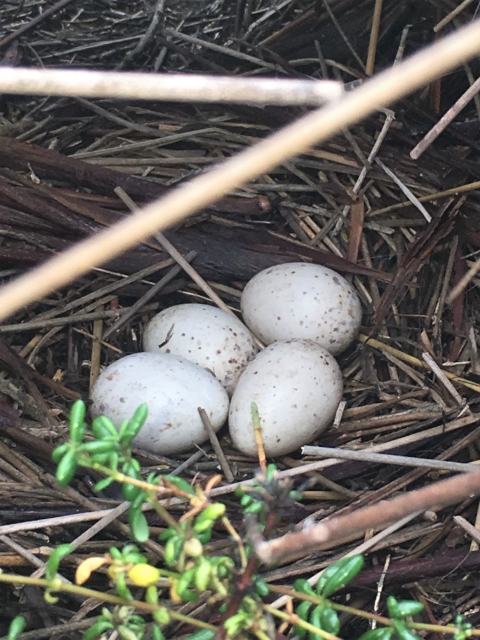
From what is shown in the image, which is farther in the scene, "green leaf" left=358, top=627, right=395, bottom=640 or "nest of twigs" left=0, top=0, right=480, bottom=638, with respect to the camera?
"nest of twigs" left=0, top=0, right=480, bottom=638

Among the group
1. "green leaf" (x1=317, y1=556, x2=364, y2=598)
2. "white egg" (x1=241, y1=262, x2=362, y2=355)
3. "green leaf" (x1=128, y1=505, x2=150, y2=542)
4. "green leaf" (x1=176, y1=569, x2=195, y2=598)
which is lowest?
"white egg" (x1=241, y1=262, x2=362, y2=355)

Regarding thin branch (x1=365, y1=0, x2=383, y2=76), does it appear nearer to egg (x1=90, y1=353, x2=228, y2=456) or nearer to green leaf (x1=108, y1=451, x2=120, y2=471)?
egg (x1=90, y1=353, x2=228, y2=456)

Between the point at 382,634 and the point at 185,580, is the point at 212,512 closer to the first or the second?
the point at 185,580

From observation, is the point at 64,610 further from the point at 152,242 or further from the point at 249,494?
the point at 152,242

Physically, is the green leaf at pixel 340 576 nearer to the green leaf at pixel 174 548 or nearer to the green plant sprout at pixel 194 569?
the green plant sprout at pixel 194 569

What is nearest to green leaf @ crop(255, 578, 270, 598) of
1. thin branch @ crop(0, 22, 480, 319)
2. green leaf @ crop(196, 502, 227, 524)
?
green leaf @ crop(196, 502, 227, 524)

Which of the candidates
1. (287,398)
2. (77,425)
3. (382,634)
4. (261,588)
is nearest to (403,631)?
(382,634)

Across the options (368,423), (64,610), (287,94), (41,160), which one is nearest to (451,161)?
(368,423)

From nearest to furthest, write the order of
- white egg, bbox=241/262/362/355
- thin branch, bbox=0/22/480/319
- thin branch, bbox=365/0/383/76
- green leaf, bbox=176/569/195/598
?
1. thin branch, bbox=0/22/480/319
2. green leaf, bbox=176/569/195/598
3. white egg, bbox=241/262/362/355
4. thin branch, bbox=365/0/383/76
